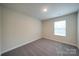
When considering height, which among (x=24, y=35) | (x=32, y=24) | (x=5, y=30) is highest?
(x=32, y=24)

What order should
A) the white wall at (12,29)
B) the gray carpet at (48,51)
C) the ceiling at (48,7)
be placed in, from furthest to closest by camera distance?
the white wall at (12,29)
the gray carpet at (48,51)
the ceiling at (48,7)

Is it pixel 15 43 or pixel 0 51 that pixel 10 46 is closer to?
pixel 15 43

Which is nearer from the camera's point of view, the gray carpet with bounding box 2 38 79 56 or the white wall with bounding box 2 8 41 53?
the gray carpet with bounding box 2 38 79 56

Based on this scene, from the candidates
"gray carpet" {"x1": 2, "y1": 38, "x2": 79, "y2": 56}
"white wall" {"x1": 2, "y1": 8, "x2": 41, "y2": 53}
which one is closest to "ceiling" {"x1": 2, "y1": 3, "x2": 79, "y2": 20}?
"white wall" {"x1": 2, "y1": 8, "x2": 41, "y2": 53}

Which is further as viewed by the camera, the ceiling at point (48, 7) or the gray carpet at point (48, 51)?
the gray carpet at point (48, 51)

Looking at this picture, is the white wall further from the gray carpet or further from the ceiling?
the ceiling

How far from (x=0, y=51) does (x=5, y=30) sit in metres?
0.59

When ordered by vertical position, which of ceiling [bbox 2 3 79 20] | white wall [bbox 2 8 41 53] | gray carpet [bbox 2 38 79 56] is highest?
ceiling [bbox 2 3 79 20]

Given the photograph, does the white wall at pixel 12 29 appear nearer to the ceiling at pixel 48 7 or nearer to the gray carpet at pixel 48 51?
the gray carpet at pixel 48 51

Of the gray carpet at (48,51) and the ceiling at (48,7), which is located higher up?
the ceiling at (48,7)

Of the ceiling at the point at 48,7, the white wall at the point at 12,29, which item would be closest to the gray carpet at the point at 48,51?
the white wall at the point at 12,29

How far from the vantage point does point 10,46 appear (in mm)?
1877

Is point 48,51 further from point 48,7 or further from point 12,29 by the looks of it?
point 12,29

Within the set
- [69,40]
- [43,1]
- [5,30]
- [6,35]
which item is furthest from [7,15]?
[69,40]
